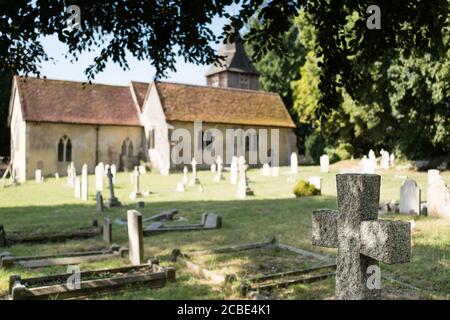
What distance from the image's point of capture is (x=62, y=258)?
7.58 meters

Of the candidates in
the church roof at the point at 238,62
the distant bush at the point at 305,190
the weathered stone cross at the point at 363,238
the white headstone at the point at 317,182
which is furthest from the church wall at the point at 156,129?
the weathered stone cross at the point at 363,238

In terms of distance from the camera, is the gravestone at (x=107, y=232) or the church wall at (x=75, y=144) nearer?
the gravestone at (x=107, y=232)

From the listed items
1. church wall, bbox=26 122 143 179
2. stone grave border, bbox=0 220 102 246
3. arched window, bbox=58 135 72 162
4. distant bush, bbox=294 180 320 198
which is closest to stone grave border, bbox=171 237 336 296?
stone grave border, bbox=0 220 102 246

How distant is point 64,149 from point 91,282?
88.9 ft

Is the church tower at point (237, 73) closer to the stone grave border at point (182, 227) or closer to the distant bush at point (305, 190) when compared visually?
the distant bush at point (305, 190)

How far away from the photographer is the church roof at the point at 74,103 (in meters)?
30.1

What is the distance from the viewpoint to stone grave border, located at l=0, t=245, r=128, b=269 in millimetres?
7273

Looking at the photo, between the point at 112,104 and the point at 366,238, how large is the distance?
3252 cm

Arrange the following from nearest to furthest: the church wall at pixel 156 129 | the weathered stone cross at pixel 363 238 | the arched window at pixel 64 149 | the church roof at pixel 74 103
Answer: the weathered stone cross at pixel 363 238
the church roof at pixel 74 103
the arched window at pixel 64 149
the church wall at pixel 156 129

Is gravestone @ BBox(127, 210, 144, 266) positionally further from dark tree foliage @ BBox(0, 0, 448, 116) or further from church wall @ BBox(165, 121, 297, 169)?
church wall @ BBox(165, 121, 297, 169)

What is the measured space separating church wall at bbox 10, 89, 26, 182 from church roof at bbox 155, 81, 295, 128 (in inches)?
382

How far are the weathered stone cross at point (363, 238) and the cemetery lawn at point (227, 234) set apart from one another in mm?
2181

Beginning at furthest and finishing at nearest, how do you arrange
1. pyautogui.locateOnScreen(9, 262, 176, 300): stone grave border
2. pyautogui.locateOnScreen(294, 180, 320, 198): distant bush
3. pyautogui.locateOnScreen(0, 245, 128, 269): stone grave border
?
pyautogui.locateOnScreen(294, 180, 320, 198): distant bush < pyautogui.locateOnScreen(0, 245, 128, 269): stone grave border < pyautogui.locateOnScreen(9, 262, 176, 300): stone grave border
